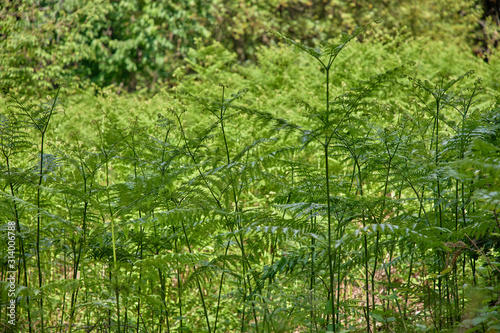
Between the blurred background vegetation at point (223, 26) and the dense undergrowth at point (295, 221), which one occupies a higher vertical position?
the blurred background vegetation at point (223, 26)

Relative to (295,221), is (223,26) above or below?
above

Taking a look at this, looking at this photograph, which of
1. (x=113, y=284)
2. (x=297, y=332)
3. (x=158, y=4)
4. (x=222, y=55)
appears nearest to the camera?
(x=113, y=284)

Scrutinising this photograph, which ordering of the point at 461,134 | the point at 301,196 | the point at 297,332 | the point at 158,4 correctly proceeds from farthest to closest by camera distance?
the point at 158,4 < the point at 297,332 < the point at 301,196 < the point at 461,134

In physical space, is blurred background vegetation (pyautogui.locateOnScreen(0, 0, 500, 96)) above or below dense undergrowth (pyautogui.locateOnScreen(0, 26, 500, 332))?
above

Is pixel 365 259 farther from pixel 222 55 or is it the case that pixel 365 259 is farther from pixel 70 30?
pixel 70 30

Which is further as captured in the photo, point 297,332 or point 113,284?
point 297,332

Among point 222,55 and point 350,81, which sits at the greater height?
point 222,55

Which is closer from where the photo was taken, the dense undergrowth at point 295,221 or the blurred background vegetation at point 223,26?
the dense undergrowth at point 295,221

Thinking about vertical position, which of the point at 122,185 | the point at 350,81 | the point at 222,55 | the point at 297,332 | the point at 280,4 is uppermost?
the point at 280,4

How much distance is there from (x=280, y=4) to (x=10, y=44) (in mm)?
7958

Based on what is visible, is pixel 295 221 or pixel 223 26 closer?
pixel 295 221

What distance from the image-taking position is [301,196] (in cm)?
226

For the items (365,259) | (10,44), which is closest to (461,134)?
(365,259)

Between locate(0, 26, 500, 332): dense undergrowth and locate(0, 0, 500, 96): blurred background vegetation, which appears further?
locate(0, 0, 500, 96): blurred background vegetation
